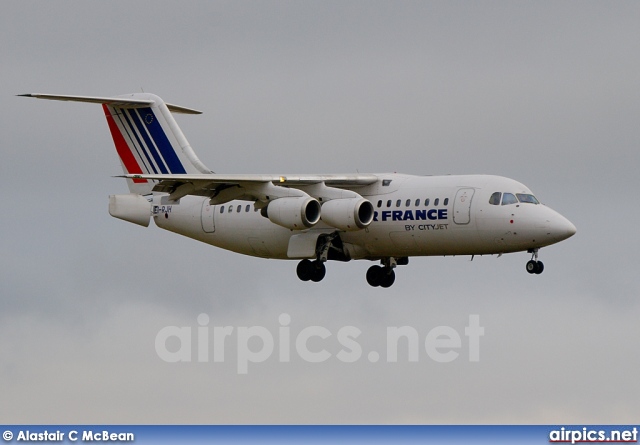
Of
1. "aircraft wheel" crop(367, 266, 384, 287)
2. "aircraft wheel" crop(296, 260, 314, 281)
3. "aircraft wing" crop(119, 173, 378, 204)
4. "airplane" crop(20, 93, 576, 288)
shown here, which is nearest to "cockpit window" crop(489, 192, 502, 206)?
"airplane" crop(20, 93, 576, 288)

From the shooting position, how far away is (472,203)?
130ft

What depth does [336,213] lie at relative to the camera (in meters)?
39.9

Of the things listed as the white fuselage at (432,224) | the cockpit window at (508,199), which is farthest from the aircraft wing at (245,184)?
the cockpit window at (508,199)

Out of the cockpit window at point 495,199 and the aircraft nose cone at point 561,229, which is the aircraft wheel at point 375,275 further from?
the aircraft nose cone at point 561,229

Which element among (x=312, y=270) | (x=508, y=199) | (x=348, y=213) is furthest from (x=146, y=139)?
(x=508, y=199)

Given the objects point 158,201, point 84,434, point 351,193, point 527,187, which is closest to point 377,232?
point 351,193

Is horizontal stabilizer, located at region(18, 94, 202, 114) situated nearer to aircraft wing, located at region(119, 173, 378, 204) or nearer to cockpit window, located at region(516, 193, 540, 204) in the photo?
aircraft wing, located at region(119, 173, 378, 204)

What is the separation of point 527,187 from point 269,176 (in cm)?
648

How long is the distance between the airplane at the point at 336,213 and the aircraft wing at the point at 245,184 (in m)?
0.03

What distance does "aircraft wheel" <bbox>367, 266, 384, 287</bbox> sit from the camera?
143ft

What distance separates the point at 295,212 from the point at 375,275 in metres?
4.93

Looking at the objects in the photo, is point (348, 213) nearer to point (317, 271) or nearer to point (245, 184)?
point (245, 184)

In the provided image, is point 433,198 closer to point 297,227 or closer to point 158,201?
point 297,227

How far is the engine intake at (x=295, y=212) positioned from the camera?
130ft
